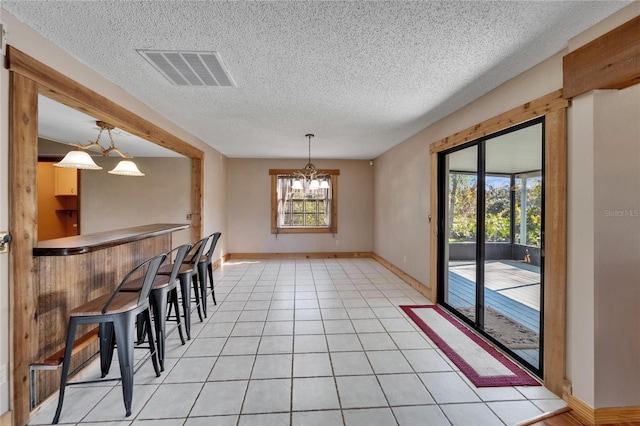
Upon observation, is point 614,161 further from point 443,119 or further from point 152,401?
point 152,401

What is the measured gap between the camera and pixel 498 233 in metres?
3.07

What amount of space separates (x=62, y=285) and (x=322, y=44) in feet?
8.89

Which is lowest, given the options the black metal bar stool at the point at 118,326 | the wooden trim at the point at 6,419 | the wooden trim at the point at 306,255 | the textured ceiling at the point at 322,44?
the wooden trim at the point at 6,419

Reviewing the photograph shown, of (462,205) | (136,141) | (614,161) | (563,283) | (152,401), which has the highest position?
(136,141)

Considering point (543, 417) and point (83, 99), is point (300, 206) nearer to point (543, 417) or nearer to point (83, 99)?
point (83, 99)

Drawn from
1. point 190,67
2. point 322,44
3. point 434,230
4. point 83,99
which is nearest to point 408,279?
point 434,230

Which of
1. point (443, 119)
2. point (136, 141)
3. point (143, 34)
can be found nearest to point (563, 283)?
point (443, 119)

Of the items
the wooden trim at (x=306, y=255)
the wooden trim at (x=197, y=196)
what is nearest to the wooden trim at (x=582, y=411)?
the wooden trim at (x=197, y=196)

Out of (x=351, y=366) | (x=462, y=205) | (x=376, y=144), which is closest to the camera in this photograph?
(x=351, y=366)

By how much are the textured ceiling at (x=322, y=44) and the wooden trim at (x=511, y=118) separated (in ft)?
1.04

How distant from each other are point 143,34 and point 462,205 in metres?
3.67

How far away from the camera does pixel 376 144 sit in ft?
18.2

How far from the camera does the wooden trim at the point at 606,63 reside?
1626 millimetres

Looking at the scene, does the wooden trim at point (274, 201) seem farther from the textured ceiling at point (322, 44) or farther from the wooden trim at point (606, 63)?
the wooden trim at point (606, 63)
